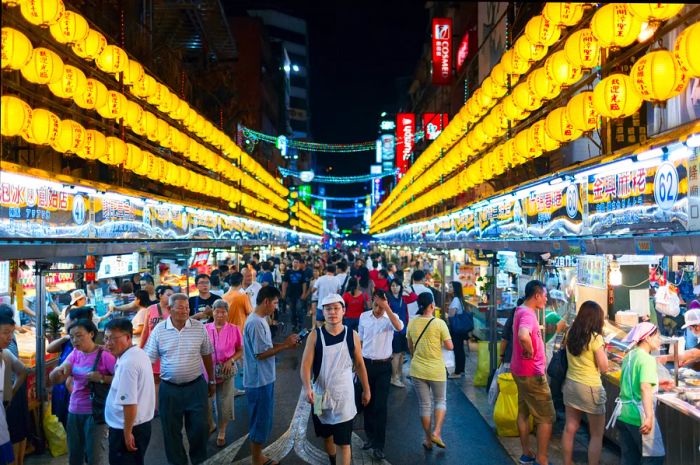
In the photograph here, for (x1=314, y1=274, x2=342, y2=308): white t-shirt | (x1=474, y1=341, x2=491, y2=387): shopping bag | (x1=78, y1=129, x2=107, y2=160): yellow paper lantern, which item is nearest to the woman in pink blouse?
(x1=78, y1=129, x2=107, y2=160): yellow paper lantern

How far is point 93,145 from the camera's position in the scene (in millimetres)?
9047

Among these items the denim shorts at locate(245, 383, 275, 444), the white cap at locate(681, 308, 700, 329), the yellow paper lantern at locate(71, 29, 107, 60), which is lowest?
the denim shorts at locate(245, 383, 275, 444)

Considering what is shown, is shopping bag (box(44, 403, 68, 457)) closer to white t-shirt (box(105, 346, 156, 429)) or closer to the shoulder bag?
the shoulder bag

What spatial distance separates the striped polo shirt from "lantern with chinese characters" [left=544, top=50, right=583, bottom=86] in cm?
592

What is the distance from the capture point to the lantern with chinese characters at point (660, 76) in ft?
18.3

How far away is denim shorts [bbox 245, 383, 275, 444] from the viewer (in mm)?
6594

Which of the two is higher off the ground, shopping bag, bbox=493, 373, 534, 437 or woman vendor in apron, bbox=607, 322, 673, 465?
woman vendor in apron, bbox=607, 322, 673, 465

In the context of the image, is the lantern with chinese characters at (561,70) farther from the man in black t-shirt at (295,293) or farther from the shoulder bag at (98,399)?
the man in black t-shirt at (295,293)

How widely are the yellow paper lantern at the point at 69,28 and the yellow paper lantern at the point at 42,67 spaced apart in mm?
382

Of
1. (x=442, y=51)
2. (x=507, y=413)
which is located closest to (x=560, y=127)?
(x=507, y=413)

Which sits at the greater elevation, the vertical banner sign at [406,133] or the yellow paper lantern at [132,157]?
the vertical banner sign at [406,133]

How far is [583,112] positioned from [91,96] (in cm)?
704

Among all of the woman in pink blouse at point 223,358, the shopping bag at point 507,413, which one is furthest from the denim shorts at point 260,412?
the shopping bag at point 507,413

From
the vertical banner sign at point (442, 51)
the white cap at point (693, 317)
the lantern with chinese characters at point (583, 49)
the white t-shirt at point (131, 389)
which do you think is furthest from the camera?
the vertical banner sign at point (442, 51)
